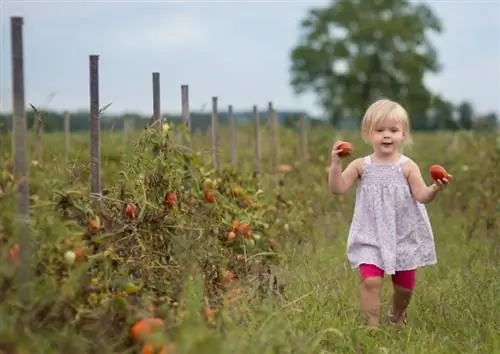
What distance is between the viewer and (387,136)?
5.18 m

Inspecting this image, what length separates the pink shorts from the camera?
511 cm

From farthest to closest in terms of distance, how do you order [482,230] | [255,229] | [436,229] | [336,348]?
[436,229], [482,230], [255,229], [336,348]

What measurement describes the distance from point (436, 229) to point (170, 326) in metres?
5.65

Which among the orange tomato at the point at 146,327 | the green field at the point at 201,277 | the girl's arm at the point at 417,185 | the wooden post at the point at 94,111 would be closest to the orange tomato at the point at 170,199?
the green field at the point at 201,277

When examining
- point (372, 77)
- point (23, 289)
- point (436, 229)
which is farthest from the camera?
point (372, 77)

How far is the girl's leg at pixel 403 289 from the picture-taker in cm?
517

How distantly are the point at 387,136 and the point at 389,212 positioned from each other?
391mm

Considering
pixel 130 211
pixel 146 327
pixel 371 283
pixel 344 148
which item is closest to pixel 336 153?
pixel 344 148

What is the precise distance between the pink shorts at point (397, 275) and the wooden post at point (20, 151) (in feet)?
7.04

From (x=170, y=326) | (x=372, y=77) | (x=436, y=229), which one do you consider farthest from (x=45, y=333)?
(x=372, y=77)

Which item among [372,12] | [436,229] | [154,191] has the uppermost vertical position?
[372,12]

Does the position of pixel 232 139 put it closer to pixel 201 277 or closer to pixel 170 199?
pixel 170 199

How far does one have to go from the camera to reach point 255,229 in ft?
20.8

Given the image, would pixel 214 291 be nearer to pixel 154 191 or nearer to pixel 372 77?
pixel 154 191
